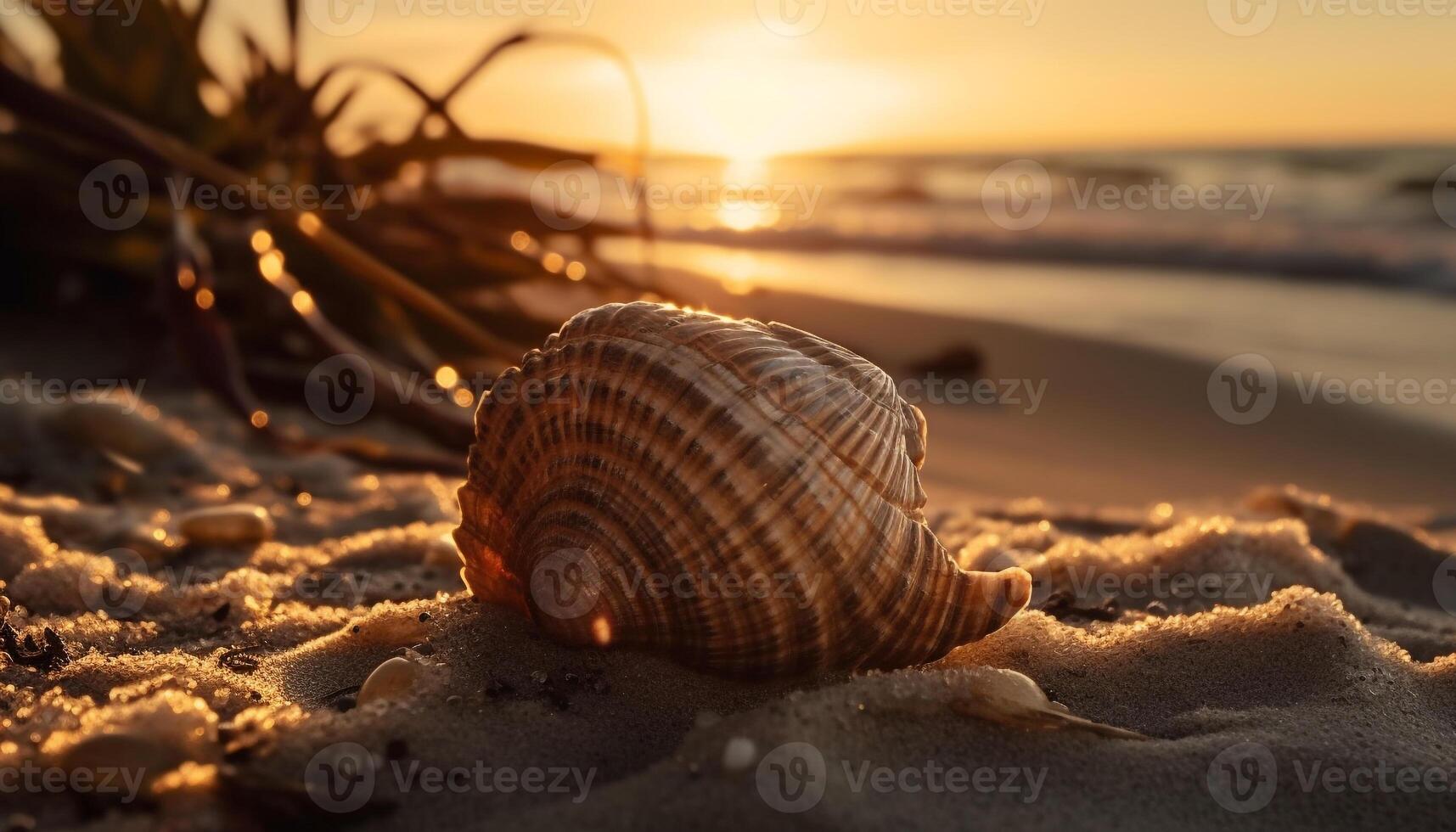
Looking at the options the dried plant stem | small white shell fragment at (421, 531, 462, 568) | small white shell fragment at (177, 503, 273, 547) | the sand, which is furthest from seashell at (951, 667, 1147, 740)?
the dried plant stem

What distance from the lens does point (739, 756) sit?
4.19 ft

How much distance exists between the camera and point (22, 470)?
9.21ft

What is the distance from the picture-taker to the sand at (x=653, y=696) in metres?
1.28

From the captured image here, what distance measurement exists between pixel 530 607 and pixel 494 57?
2.58m

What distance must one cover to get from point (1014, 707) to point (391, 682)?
90 centimetres

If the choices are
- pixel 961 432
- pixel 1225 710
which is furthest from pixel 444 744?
pixel 961 432

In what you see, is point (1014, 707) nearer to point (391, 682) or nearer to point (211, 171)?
point (391, 682)

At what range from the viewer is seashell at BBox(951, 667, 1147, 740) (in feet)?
4.82

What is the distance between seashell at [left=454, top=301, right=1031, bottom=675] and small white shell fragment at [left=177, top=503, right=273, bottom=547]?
1114 mm

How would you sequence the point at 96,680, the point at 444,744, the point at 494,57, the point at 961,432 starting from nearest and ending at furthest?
the point at 444,744, the point at 96,680, the point at 494,57, the point at 961,432

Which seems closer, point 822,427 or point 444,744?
point 444,744

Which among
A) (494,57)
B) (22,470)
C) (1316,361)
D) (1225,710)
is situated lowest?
(1225,710)

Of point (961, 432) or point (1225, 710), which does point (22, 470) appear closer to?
point (1225, 710)

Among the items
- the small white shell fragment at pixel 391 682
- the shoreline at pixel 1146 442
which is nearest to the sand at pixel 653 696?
the small white shell fragment at pixel 391 682
